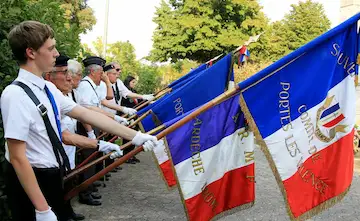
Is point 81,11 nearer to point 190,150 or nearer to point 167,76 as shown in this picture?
point 167,76

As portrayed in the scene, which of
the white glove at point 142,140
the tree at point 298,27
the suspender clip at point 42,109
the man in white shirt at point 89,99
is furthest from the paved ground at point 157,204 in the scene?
the tree at point 298,27

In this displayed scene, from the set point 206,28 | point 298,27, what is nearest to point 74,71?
point 206,28

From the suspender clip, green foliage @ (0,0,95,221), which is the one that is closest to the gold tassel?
the suspender clip

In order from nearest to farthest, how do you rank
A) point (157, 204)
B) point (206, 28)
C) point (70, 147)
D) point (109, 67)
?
point (70, 147)
point (157, 204)
point (109, 67)
point (206, 28)

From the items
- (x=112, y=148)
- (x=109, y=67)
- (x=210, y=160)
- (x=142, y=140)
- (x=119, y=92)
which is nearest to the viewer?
(x=142, y=140)

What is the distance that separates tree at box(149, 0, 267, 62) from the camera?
3594 cm

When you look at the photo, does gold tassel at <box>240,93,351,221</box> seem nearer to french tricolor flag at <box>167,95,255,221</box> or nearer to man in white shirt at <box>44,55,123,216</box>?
french tricolor flag at <box>167,95,255,221</box>

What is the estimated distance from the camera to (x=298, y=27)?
52125mm

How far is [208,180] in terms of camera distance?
3.64 meters

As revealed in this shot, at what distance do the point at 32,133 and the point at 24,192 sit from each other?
33 cm

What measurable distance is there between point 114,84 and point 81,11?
107 ft

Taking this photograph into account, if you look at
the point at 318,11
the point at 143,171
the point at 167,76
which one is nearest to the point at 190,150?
the point at 143,171

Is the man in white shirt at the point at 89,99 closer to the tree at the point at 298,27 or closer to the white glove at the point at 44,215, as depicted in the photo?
the white glove at the point at 44,215

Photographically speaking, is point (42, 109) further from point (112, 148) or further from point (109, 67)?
point (109, 67)
